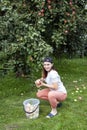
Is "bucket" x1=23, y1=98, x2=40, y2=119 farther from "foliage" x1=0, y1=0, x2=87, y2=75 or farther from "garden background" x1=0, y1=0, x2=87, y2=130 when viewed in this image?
"foliage" x1=0, y1=0, x2=87, y2=75

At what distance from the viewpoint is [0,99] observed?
28.8 ft

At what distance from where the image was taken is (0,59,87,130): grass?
22.4 feet

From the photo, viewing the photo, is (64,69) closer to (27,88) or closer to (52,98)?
(27,88)

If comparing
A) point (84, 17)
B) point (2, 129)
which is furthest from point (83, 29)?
point (2, 129)

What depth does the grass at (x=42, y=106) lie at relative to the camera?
6.82 meters

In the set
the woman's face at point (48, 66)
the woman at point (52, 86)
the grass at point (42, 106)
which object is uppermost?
the woman's face at point (48, 66)

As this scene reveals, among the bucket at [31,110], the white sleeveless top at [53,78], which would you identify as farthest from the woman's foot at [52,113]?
the white sleeveless top at [53,78]

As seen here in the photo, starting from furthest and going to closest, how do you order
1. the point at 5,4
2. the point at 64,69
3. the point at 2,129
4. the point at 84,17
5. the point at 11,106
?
the point at 64,69, the point at 84,17, the point at 5,4, the point at 11,106, the point at 2,129

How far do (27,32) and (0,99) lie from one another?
1759 mm

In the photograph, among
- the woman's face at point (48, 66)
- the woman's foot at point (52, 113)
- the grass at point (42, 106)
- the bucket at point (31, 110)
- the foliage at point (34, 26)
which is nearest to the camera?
the grass at point (42, 106)

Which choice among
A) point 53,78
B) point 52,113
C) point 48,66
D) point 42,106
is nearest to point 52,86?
point 53,78

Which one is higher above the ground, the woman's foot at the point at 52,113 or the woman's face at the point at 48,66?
the woman's face at the point at 48,66

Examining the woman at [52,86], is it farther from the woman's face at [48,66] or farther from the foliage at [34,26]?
the foliage at [34,26]

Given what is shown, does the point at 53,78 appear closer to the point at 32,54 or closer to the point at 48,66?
the point at 48,66
